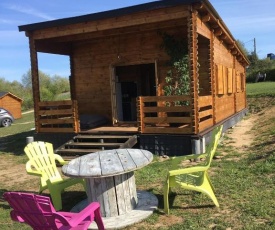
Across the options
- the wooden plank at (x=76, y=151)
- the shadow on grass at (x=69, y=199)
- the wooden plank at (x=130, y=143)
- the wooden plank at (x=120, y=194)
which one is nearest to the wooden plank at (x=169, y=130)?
the wooden plank at (x=130, y=143)

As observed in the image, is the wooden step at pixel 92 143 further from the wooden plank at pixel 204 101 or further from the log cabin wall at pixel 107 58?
the log cabin wall at pixel 107 58

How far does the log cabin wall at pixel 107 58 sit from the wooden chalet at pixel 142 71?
0.03 m

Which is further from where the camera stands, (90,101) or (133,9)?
(90,101)

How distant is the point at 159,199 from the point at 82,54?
7839 mm

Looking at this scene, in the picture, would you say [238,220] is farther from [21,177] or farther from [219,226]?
[21,177]

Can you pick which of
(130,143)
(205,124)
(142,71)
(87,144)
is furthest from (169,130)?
(142,71)

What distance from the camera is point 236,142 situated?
9.53 metres

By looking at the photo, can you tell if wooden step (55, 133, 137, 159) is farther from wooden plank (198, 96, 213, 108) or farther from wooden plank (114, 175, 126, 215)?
wooden plank (114, 175, 126, 215)

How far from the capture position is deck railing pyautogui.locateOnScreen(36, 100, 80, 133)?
9.20 metres

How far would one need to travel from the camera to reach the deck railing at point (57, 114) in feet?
30.2

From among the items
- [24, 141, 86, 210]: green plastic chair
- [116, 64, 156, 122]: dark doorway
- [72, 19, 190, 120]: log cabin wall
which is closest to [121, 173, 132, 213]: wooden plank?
[24, 141, 86, 210]: green plastic chair

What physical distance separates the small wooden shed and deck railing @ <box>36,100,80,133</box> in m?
21.6

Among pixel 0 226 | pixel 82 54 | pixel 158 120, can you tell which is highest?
pixel 82 54

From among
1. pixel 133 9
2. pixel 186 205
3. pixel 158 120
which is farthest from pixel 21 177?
pixel 133 9
